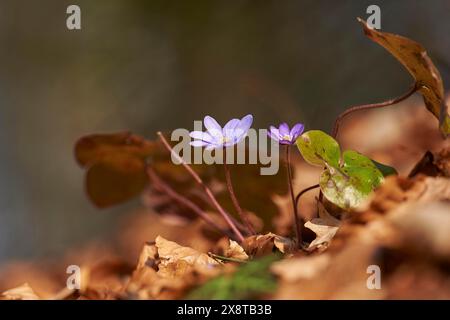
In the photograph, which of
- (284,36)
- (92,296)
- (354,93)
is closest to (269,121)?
(354,93)

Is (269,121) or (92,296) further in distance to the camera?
(269,121)

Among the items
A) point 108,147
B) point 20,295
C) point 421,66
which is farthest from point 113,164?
point 421,66

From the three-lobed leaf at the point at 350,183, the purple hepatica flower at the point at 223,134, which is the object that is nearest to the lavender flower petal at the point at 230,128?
the purple hepatica flower at the point at 223,134

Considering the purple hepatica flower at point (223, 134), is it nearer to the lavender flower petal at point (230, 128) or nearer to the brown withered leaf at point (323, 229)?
the lavender flower petal at point (230, 128)

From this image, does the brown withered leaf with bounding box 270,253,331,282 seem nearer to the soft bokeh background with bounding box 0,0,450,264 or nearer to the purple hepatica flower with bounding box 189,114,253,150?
the purple hepatica flower with bounding box 189,114,253,150

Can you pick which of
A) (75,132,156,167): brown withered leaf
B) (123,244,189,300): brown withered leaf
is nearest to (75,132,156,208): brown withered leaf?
(75,132,156,167): brown withered leaf

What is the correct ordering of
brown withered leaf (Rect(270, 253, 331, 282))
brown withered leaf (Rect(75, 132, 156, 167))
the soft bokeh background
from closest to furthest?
brown withered leaf (Rect(270, 253, 331, 282)) → brown withered leaf (Rect(75, 132, 156, 167)) → the soft bokeh background
